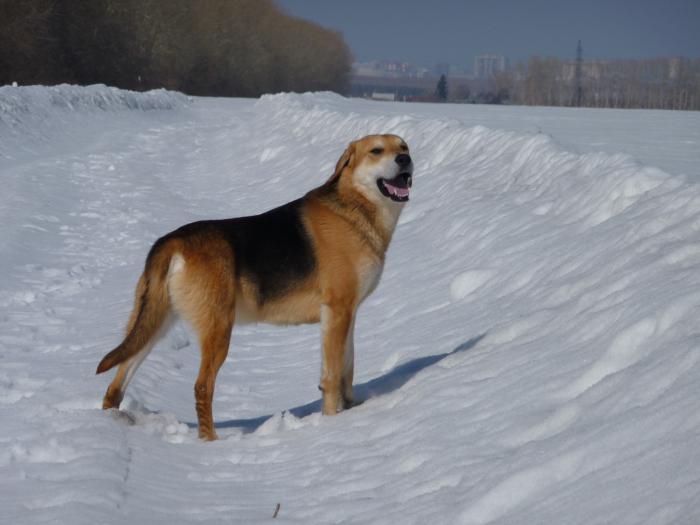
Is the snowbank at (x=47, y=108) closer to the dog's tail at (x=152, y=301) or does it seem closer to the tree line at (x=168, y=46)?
the dog's tail at (x=152, y=301)

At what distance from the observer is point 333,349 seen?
17.6ft

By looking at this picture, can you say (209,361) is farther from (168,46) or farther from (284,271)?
(168,46)

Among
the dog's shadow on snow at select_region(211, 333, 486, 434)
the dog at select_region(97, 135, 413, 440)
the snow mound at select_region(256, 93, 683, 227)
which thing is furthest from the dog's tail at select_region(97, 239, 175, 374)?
the snow mound at select_region(256, 93, 683, 227)

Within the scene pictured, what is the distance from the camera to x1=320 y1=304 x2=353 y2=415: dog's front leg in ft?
17.4

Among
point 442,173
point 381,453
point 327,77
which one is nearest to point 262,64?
point 327,77

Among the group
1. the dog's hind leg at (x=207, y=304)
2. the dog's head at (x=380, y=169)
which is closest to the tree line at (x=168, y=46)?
the dog's head at (x=380, y=169)

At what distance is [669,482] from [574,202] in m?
5.53

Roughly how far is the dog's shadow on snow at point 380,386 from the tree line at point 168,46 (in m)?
55.6

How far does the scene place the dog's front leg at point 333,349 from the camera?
5312mm

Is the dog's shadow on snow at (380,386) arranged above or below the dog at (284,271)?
below

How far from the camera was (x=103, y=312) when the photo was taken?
7.96 meters

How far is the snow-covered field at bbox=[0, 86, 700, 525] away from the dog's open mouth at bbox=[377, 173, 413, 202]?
1054 millimetres

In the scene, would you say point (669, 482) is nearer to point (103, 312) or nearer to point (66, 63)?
point (103, 312)

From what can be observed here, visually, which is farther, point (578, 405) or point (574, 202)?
point (574, 202)
